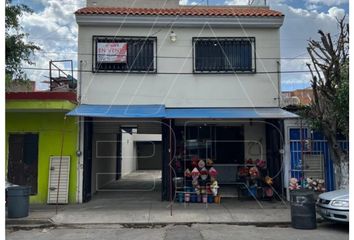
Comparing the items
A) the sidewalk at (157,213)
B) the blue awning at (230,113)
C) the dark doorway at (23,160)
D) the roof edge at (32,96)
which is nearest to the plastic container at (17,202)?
the sidewalk at (157,213)

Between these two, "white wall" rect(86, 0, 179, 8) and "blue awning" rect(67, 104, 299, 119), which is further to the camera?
"white wall" rect(86, 0, 179, 8)

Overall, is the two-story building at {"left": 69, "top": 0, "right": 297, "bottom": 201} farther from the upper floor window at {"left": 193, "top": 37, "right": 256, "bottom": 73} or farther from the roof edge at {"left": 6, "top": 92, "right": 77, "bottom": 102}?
the roof edge at {"left": 6, "top": 92, "right": 77, "bottom": 102}

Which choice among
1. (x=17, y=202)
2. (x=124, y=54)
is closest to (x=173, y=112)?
(x=124, y=54)

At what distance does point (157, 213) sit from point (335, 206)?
5.01m

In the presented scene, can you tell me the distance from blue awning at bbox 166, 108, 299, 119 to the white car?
3024 mm

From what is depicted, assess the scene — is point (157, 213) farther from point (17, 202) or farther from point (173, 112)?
point (17, 202)

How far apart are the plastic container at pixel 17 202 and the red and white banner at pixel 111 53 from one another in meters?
5.48

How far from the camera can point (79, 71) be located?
47.6 feet

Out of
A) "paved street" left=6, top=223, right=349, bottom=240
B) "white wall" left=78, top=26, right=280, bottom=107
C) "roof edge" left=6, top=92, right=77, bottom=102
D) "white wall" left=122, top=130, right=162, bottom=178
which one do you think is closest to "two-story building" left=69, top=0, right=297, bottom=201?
"white wall" left=78, top=26, right=280, bottom=107

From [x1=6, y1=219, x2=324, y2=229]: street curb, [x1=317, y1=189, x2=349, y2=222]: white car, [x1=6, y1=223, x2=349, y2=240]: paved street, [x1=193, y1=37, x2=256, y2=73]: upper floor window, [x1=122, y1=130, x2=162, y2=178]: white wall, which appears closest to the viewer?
[x1=6, y1=223, x2=349, y2=240]: paved street

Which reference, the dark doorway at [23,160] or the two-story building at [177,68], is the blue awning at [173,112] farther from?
the dark doorway at [23,160]

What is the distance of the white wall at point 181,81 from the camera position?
47.6 ft

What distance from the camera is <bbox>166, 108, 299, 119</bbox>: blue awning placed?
1255 cm

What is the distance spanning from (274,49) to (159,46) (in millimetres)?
4250
